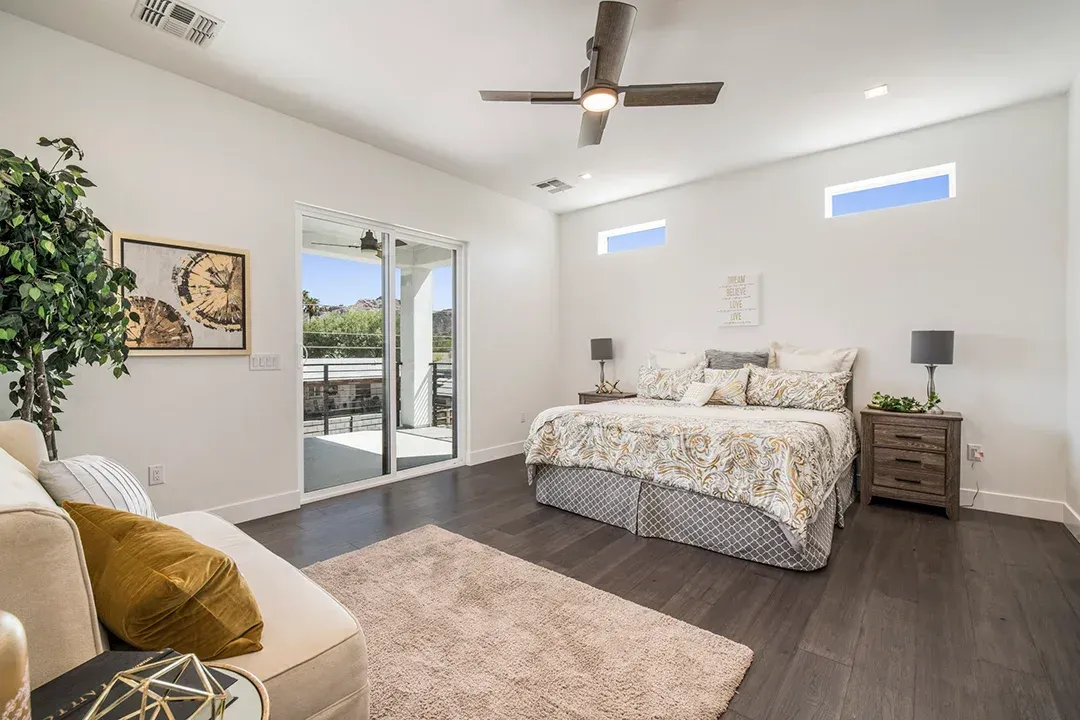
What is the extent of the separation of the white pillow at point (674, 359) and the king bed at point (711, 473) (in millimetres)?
929

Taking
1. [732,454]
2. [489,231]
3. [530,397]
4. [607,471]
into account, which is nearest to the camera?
[732,454]

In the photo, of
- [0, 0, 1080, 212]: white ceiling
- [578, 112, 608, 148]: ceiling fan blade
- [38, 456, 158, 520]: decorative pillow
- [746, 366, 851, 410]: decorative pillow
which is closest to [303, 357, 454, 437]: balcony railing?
[0, 0, 1080, 212]: white ceiling

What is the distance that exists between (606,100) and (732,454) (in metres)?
2.04

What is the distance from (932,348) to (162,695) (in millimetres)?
4261

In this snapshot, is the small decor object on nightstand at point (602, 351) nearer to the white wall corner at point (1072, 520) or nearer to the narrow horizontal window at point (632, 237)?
the narrow horizontal window at point (632, 237)

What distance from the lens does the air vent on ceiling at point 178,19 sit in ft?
7.89

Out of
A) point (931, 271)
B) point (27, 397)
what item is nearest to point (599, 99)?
point (931, 271)

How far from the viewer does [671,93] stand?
262cm

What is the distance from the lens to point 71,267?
212cm

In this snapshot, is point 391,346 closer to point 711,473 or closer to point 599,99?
point 599,99

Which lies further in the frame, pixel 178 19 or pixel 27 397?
pixel 178 19

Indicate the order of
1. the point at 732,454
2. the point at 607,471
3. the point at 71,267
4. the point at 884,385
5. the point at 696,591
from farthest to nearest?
the point at 884,385 → the point at 607,471 → the point at 732,454 → the point at 696,591 → the point at 71,267

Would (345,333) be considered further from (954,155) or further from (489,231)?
(954,155)

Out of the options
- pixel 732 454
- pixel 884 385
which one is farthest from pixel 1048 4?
pixel 732 454
